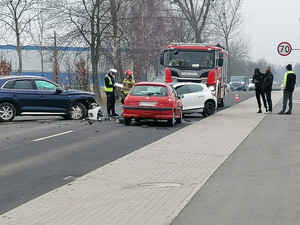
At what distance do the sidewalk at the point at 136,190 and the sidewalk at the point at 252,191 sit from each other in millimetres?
225

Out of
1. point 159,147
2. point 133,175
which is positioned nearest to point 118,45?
point 159,147

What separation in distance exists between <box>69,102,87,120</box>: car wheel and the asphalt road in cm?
112

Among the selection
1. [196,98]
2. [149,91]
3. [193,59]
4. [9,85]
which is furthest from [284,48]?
[9,85]

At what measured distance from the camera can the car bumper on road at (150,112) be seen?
19.4 metres

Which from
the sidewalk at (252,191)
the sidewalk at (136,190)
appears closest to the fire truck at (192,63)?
the sidewalk at (136,190)

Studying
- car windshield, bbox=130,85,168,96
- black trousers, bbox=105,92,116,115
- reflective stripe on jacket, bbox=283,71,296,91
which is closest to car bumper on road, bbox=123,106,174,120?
car windshield, bbox=130,85,168,96

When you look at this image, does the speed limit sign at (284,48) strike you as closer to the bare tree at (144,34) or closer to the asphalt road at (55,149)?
the asphalt road at (55,149)

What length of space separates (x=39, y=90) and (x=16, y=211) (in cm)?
1395

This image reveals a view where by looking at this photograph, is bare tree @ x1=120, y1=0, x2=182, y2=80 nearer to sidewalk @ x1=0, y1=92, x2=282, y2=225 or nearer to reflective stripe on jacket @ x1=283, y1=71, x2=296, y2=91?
reflective stripe on jacket @ x1=283, y1=71, x2=296, y2=91

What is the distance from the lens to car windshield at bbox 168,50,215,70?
27913 millimetres

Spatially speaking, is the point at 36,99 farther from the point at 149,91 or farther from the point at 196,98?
the point at 196,98

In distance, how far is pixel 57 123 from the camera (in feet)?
67.4

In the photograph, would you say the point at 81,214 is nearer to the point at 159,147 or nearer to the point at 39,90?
the point at 159,147

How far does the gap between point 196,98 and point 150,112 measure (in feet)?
17.1
